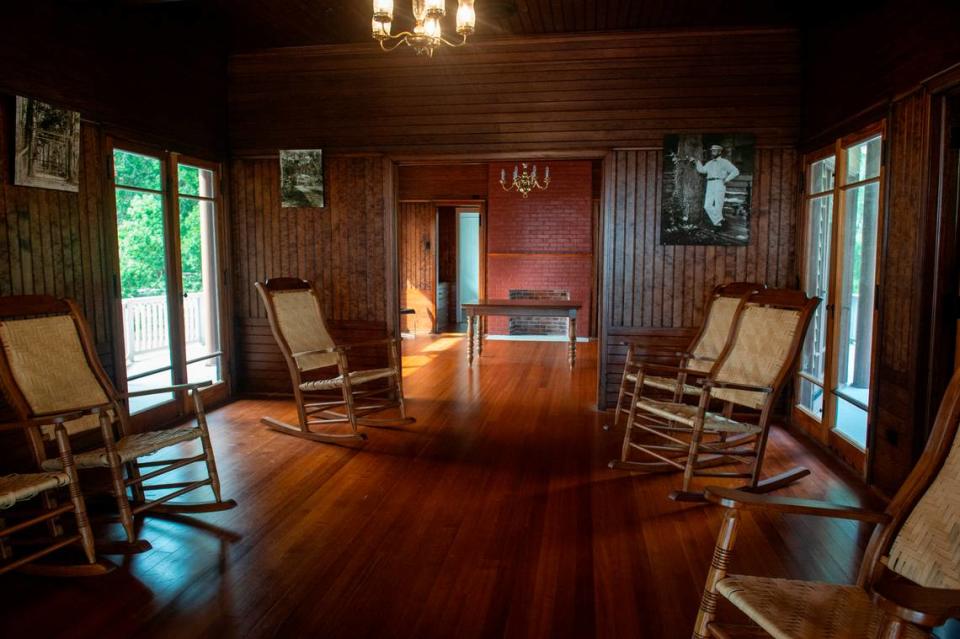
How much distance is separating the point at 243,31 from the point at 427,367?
13.1 ft

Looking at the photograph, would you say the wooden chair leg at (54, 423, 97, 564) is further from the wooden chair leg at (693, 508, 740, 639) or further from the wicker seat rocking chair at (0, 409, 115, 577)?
the wooden chair leg at (693, 508, 740, 639)

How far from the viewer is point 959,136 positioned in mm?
3102

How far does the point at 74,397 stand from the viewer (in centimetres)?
320

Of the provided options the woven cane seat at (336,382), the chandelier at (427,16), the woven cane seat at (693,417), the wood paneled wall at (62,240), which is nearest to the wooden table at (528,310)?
the woven cane seat at (336,382)

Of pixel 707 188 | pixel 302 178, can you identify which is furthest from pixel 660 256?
pixel 302 178

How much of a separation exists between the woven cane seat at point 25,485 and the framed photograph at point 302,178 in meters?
3.60

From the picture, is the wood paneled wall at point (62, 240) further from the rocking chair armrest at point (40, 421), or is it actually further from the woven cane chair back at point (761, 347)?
the woven cane chair back at point (761, 347)

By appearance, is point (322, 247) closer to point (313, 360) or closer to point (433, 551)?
point (313, 360)

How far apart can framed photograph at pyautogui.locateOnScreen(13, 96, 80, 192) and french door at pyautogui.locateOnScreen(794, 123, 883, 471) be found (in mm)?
4960

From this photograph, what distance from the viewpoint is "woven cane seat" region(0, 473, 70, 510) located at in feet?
7.88

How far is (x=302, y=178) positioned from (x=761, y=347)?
4098 mm

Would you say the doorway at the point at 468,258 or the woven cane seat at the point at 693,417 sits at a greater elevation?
the doorway at the point at 468,258

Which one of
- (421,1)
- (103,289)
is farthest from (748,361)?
(103,289)

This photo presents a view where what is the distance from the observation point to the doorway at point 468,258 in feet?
41.0
